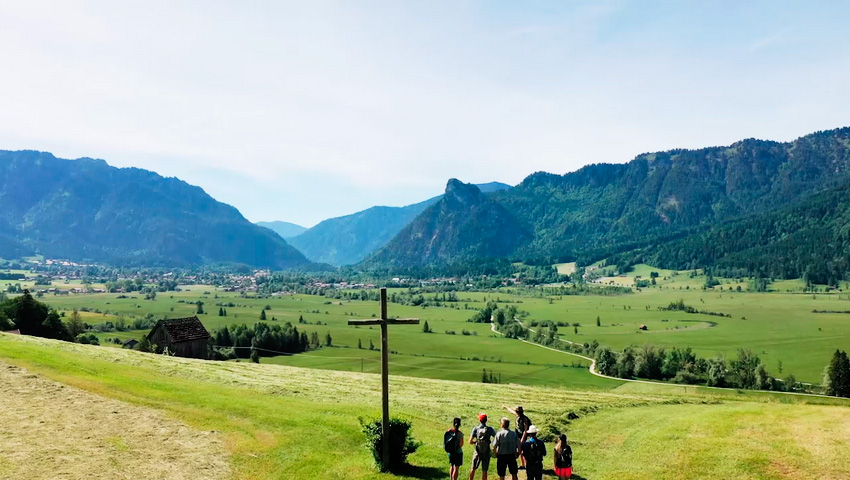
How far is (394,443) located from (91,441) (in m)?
11.2

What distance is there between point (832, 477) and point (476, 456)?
13758 mm

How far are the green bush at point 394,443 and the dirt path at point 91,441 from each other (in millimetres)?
5211

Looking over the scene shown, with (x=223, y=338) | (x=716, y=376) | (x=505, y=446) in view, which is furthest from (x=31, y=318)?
(x=716, y=376)

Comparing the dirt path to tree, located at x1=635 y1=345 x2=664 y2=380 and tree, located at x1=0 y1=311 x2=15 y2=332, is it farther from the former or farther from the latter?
tree, located at x1=635 y1=345 x2=664 y2=380

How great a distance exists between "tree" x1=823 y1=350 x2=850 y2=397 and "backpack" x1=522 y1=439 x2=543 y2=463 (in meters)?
82.2

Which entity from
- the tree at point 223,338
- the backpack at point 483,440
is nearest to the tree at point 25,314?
the tree at point 223,338

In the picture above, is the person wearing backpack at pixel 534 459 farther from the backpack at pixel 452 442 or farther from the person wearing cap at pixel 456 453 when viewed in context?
the backpack at pixel 452 442

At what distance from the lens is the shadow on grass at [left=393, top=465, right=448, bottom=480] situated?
1923 cm

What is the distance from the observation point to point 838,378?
76.7 m

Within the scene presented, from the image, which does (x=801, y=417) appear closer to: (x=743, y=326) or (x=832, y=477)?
(x=832, y=477)

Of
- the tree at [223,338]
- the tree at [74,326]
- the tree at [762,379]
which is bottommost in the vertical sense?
the tree at [762,379]

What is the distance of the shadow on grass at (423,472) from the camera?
19.2 meters

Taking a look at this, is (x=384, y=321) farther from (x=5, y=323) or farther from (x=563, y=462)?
(x=5, y=323)

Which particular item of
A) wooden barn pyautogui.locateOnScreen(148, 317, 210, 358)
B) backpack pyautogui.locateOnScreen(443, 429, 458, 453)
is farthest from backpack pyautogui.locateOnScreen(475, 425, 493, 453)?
wooden barn pyautogui.locateOnScreen(148, 317, 210, 358)
